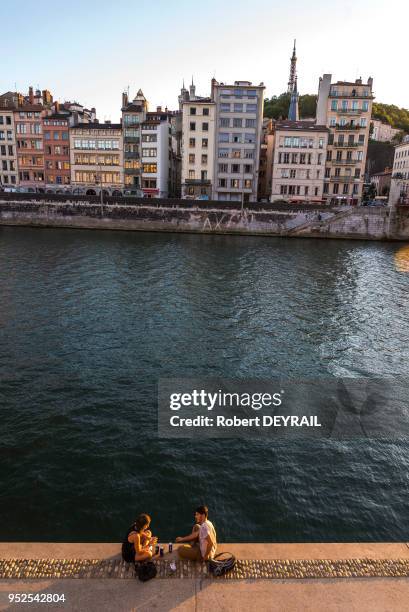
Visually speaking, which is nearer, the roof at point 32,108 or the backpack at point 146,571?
the backpack at point 146,571

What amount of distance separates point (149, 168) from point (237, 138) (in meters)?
19.2

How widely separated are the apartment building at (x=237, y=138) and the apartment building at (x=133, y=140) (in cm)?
1574

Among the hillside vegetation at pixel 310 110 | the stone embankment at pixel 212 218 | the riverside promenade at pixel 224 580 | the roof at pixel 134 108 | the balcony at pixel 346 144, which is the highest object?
the hillside vegetation at pixel 310 110

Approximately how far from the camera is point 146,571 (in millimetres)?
9359

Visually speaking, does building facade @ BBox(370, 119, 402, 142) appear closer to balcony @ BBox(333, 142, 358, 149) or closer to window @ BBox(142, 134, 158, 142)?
balcony @ BBox(333, 142, 358, 149)

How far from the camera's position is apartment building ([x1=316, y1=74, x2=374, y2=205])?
93869mm

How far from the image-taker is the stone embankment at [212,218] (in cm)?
8075

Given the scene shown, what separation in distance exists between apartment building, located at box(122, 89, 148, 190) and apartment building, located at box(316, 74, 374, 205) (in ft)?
123

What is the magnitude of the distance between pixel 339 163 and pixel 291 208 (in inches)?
916

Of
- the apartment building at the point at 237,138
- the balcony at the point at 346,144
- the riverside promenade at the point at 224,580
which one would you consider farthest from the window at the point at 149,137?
the riverside promenade at the point at 224,580

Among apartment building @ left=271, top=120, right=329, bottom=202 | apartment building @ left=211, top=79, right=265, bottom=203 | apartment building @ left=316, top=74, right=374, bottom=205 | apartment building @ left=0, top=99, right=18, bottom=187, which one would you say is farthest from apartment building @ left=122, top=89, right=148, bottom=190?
apartment building @ left=316, top=74, right=374, bottom=205

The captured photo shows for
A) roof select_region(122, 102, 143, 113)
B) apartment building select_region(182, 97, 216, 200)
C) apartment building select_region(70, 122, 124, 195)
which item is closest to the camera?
apartment building select_region(182, 97, 216, 200)

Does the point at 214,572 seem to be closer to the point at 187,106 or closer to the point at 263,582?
the point at 263,582

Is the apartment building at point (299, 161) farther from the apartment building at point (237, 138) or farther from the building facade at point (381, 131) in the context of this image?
the building facade at point (381, 131)
